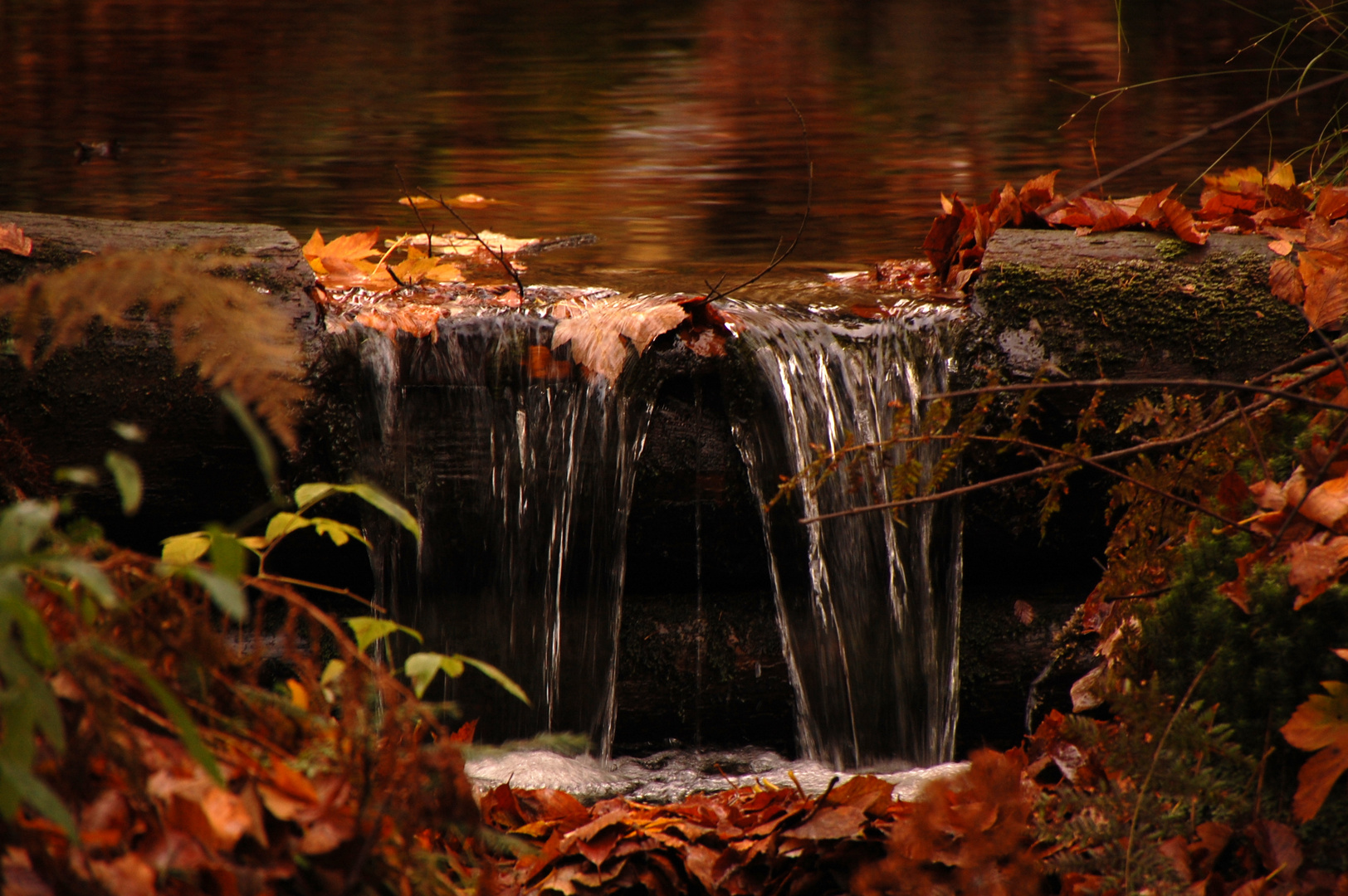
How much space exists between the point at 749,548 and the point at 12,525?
2.24 meters

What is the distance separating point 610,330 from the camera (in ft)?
9.91

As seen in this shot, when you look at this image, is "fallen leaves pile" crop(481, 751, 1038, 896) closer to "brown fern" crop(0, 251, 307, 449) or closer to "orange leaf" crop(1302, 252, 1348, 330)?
"brown fern" crop(0, 251, 307, 449)

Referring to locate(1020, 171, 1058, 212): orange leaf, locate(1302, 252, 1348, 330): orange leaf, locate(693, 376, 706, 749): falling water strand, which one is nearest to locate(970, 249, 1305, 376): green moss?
locate(1302, 252, 1348, 330): orange leaf

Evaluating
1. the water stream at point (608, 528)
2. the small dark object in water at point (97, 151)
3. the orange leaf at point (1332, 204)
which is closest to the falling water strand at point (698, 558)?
the water stream at point (608, 528)

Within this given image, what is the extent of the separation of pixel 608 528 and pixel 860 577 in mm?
734

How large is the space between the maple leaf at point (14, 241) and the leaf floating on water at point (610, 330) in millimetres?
1381

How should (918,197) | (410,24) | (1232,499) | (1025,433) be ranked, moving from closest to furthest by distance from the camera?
1. (1232,499)
2. (1025,433)
3. (918,197)
4. (410,24)

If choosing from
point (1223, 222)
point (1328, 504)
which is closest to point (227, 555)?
point (1328, 504)

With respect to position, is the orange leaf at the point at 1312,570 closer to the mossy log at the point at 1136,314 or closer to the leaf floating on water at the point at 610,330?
the mossy log at the point at 1136,314

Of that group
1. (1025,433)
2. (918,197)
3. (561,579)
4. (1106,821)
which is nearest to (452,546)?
(561,579)

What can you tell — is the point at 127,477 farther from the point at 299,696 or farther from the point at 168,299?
the point at 299,696

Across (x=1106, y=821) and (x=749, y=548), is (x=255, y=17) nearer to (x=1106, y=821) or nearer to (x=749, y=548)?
(x=749, y=548)

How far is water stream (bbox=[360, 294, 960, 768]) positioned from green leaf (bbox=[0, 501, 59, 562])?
76.4 inches

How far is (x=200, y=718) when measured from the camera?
1307 millimetres
